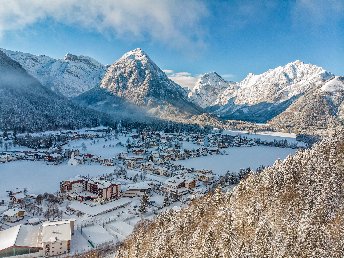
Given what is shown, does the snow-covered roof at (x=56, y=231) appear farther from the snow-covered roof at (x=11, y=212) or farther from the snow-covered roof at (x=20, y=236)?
the snow-covered roof at (x=11, y=212)

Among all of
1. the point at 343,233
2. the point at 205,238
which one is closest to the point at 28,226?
the point at 205,238

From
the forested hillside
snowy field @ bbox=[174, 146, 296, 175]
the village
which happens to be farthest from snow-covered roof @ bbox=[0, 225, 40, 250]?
snowy field @ bbox=[174, 146, 296, 175]

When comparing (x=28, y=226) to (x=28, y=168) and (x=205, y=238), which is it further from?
(x=28, y=168)

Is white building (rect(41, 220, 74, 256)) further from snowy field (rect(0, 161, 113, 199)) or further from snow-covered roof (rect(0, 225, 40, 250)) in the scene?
snowy field (rect(0, 161, 113, 199))

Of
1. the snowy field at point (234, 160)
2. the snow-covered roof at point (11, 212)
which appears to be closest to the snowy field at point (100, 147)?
the snowy field at point (234, 160)

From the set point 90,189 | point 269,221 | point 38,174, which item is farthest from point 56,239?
point 38,174

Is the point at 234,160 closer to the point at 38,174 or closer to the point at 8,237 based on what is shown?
the point at 38,174
